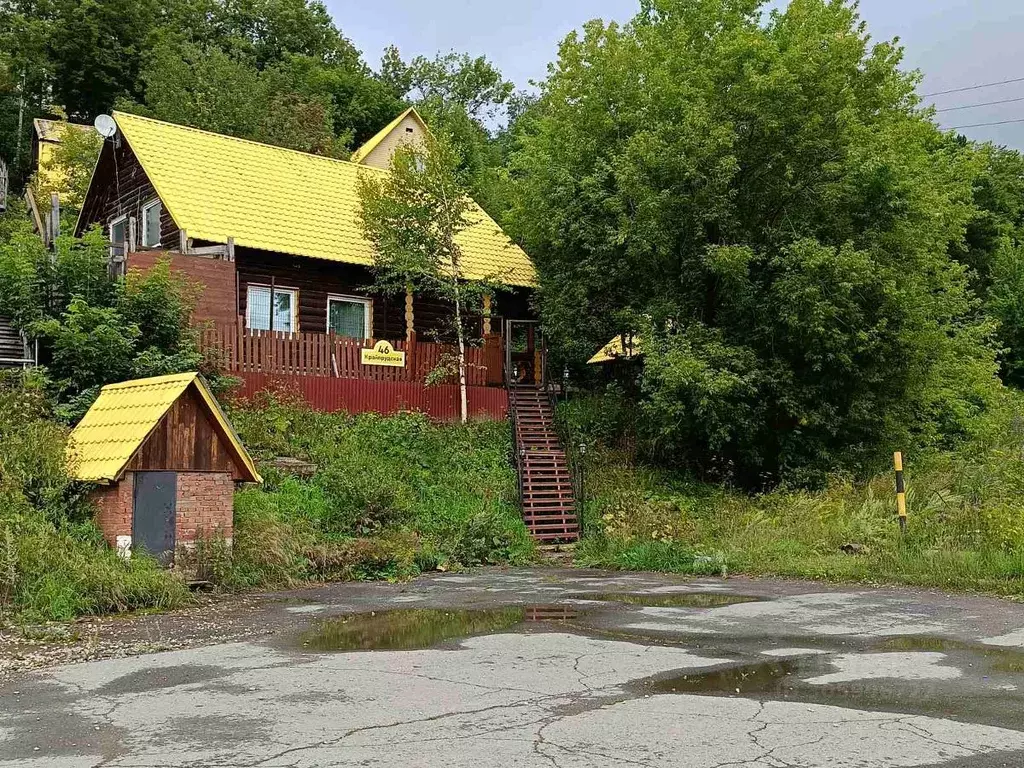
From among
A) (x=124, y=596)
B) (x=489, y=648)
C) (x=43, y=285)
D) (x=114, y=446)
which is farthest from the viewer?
(x=43, y=285)

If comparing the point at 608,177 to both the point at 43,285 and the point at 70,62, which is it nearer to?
the point at 43,285

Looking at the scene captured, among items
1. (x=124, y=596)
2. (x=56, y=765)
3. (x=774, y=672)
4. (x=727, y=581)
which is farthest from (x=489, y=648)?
(x=727, y=581)

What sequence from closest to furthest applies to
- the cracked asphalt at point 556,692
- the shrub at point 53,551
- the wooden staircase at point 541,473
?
the cracked asphalt at point 556,692 → the shrub at point 53,551 → the wooden staircase at point 541,473

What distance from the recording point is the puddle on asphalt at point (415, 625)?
9508 mm

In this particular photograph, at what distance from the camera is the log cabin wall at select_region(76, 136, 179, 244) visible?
23.8m

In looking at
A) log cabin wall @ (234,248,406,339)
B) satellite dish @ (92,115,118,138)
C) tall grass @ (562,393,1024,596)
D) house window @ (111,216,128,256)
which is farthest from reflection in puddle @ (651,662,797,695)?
house window @ (111,216,128,256)

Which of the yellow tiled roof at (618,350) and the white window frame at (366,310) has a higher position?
the white window frame at (366,310)

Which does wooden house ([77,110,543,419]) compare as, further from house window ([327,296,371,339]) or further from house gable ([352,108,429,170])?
house gable ([352,108,429,170])

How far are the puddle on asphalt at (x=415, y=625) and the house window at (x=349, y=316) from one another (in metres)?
14.3

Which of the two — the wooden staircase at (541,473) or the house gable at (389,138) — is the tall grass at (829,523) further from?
the house gable at (389,138)

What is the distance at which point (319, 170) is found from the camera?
28047 mm

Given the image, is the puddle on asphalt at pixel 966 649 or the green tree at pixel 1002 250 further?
the green tree at pixel 1002 250

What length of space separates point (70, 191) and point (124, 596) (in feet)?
81.9

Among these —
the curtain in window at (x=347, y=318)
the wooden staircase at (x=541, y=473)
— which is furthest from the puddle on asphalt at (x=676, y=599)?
the curtain in window at (x=347, y=318)
